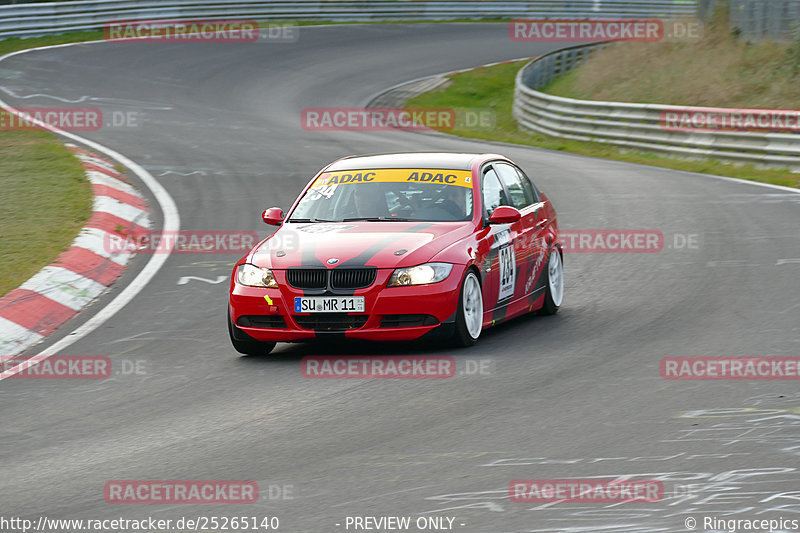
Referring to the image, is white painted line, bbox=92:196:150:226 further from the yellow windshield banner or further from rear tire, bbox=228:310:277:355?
rear tire, bbox=228:310:277:355

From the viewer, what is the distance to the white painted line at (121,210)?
49.6 ft

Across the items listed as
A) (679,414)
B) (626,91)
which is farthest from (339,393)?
(626,91)

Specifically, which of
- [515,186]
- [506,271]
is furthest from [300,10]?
[506,271]

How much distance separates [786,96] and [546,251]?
62.3ft

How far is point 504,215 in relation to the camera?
9.52m

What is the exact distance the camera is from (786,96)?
2778cm

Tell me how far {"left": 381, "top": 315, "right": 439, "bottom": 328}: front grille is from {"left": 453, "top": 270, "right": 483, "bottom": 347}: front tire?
216 millimetres

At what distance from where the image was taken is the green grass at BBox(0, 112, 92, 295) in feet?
40.2

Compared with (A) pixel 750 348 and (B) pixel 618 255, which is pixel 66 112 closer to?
(B) pixel 618 255
